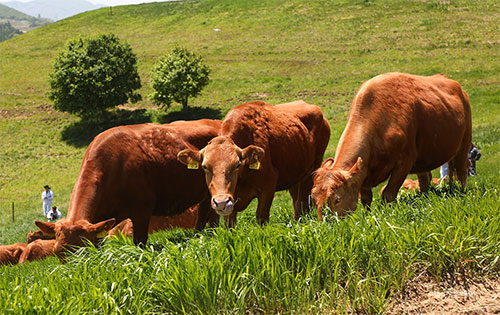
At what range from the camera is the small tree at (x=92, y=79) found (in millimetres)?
54969

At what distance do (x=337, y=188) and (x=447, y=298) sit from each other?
2.55 m

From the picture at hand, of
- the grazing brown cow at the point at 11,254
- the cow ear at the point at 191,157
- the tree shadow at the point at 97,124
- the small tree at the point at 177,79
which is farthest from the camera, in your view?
the tree shadow at the point at 97,124

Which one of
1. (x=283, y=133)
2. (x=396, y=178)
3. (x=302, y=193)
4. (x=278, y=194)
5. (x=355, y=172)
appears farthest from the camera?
(x=278, y=194)

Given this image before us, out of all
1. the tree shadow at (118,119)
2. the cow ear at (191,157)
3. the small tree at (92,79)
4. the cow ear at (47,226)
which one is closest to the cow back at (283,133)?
the cow ear at (191,157)

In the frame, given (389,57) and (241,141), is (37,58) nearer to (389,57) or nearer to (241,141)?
(389,57)

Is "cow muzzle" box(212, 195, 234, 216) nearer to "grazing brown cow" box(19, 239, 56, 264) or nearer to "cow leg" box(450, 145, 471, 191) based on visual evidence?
"cow leg" box(450, 145, 471, 191)

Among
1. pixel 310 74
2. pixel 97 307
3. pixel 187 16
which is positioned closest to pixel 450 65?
pixel 310 74

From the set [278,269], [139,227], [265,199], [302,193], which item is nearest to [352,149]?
[265,199]

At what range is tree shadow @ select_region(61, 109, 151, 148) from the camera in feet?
177

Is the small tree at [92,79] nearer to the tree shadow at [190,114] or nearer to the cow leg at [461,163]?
the tree shadow at [190,114]

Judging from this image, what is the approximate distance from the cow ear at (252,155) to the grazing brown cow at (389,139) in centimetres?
97

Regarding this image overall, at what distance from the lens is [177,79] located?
176 feet

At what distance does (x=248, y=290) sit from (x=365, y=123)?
4.49 m

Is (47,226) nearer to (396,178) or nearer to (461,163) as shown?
(396,178)
